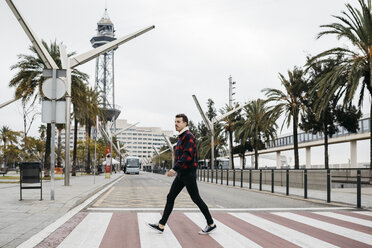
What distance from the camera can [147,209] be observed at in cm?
946

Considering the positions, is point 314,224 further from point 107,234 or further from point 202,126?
point 202,126

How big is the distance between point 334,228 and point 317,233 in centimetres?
68

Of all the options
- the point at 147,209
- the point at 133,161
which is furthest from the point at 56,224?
the point at 133,161

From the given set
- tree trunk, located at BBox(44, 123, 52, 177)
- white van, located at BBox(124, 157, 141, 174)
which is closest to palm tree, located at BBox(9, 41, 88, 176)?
tree trunk, located at BBox(44, 123, 52, 177)

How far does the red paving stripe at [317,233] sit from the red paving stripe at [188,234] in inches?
64.6

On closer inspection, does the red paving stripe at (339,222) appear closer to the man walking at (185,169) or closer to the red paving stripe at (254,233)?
the red paving stripe at (254,233)

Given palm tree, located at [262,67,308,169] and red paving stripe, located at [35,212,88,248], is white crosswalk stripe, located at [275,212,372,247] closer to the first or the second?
red paving stripe, located at [35,212,88,248]

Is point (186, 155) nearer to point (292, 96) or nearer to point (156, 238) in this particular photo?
point (156, 238)

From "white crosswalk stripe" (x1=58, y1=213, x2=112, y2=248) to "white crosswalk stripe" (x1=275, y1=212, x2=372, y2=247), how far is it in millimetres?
3688

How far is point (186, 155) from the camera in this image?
5.73m

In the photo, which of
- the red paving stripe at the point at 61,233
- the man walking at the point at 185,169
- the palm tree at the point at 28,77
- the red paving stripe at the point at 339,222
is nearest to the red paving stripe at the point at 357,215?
the red paving stripe at the point at 339,222

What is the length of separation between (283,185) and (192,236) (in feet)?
55.4

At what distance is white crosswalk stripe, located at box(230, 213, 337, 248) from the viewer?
5398 mm

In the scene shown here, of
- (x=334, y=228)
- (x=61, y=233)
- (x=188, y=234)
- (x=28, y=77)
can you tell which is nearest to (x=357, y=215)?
(x=334, y=228)
